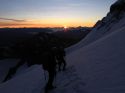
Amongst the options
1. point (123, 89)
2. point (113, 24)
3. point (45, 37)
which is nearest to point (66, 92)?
point (123, 89)

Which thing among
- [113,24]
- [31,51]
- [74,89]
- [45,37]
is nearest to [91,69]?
[74,89]

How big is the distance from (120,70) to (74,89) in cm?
211

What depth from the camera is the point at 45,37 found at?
174ft

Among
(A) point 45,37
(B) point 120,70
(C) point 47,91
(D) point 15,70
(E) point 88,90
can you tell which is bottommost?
(D) point 15,70

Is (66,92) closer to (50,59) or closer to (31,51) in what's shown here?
(50,59)

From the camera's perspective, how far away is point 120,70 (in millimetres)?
9945

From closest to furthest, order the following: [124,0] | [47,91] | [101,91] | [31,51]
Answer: [101,91] → [47,91] → [124,0] → [31,51]

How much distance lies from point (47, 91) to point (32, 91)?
2.07m

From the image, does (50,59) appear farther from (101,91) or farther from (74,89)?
(101,91)

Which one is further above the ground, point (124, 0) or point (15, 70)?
point (124, 0)

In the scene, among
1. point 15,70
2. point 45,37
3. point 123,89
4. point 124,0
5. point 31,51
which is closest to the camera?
point 123,89

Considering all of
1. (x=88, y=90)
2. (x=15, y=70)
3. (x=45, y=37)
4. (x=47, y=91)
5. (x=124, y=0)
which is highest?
(x=124, y=0)

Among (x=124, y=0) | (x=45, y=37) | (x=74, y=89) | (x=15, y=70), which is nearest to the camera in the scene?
(x=74, y=89)

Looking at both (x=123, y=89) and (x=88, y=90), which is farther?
(x=88, y=90)
